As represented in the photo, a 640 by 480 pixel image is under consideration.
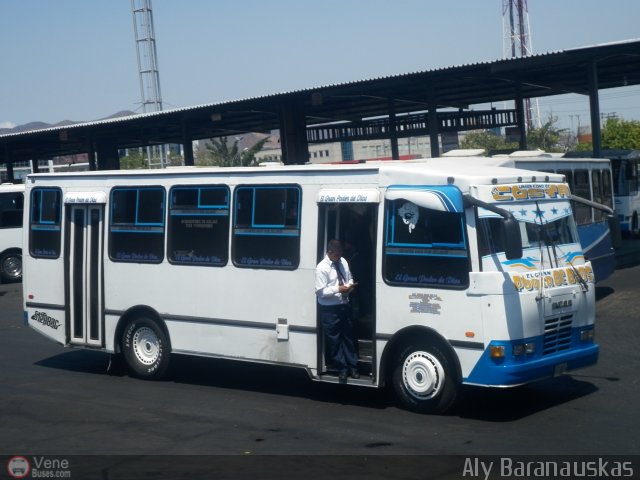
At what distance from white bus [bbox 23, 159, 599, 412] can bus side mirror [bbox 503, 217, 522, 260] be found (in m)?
0.01

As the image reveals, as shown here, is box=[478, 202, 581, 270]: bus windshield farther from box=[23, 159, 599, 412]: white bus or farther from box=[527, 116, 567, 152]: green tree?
box=[527, 116, 567, 152]: green tree

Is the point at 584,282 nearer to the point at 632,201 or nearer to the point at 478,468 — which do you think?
the point at 478,468

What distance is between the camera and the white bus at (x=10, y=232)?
29016 millimetres

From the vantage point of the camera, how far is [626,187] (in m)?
33.0

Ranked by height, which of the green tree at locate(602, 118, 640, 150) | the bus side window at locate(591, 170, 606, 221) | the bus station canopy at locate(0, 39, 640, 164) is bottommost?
the bus side window at locate(591, 170, 606, 221)

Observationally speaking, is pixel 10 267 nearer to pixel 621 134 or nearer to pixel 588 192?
pixel 588 192

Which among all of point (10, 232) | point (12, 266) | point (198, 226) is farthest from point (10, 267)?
point (198, 226)

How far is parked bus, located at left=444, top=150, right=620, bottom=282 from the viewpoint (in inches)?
678

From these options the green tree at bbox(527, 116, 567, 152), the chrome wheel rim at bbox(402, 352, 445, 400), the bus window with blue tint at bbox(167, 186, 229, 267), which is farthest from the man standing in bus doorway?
the green tree at bbox(527, 116, 567, 152)

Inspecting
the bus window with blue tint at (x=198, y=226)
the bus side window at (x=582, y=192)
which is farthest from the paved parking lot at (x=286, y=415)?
the bus side window at (x=582, y=192)

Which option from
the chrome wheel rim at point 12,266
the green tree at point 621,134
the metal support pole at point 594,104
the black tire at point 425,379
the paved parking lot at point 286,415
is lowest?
the paved parking lot at point 286,415

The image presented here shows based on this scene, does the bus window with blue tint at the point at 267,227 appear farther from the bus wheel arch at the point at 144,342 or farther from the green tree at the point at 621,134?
the green tree at the point at 621,134

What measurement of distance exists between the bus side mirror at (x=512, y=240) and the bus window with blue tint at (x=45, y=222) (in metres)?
7.05

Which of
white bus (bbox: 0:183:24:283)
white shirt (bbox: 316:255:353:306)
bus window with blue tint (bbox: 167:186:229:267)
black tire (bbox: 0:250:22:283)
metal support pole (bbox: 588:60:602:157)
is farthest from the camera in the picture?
black tire (bbox: 0:250:22:283)
